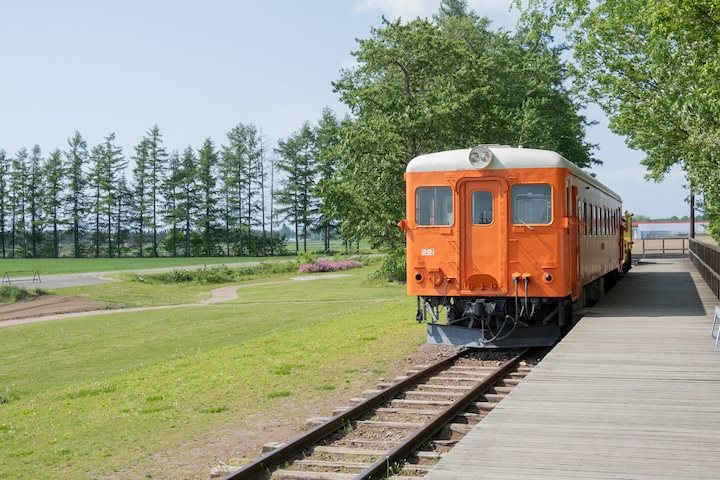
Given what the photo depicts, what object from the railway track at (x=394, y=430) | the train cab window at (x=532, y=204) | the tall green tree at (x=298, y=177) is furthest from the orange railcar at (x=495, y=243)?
the tall green tree at (x=298, y=177)

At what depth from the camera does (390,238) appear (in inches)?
1495

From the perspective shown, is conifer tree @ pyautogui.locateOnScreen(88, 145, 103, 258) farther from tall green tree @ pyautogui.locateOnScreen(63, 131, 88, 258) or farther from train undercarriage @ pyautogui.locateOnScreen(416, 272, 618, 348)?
train undercarriage @ pyautogui.locateOnScreen(416, 272, 618, 348)

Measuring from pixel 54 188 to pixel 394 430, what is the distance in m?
102

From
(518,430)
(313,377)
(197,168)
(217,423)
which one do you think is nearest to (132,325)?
(313,377)

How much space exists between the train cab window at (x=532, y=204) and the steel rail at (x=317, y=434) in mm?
3165

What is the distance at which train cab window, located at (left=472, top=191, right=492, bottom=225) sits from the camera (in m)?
13.6

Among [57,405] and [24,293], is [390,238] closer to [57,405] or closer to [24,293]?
[24,293]

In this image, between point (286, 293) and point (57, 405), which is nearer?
point (57, 405)

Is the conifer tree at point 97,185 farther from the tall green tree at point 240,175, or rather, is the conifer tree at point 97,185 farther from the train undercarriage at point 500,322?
the train undercarriage at point 500,322

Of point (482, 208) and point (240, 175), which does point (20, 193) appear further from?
point (482, 208)

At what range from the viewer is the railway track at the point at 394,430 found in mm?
7105

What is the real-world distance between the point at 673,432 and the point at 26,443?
23.6 feet

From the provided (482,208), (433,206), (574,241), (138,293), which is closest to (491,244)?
(482,208)

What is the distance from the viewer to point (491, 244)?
44.6ft
